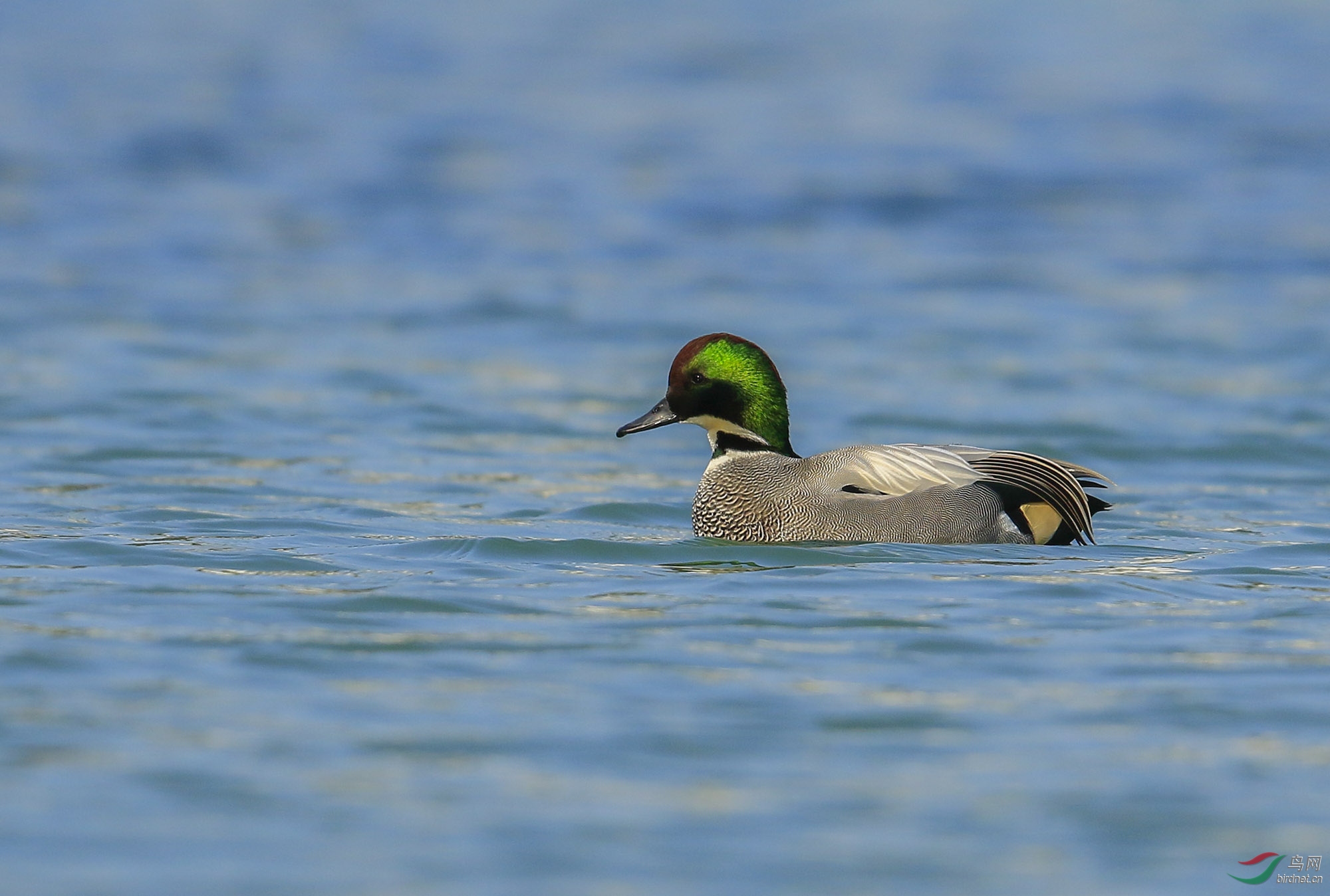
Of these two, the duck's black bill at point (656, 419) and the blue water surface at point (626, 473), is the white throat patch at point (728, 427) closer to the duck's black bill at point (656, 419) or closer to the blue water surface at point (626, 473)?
the duck's black bill at point (656, 419)

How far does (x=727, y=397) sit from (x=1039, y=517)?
1.56 m

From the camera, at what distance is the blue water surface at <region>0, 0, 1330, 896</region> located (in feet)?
17.4

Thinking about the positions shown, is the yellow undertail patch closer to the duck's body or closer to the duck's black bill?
the duck's body

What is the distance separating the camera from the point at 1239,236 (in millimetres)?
19219

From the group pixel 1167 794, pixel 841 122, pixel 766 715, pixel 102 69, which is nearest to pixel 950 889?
pixel 1167 794

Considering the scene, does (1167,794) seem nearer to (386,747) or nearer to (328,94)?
(386,747)

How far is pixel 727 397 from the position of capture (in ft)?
30.8

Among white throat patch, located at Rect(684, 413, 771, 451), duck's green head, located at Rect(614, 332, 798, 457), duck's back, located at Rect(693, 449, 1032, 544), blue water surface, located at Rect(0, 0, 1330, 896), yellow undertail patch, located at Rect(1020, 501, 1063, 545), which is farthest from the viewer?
white throat patch, located at Rect(684, 413, 771, 451)

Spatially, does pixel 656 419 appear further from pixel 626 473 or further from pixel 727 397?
pixel 626 473

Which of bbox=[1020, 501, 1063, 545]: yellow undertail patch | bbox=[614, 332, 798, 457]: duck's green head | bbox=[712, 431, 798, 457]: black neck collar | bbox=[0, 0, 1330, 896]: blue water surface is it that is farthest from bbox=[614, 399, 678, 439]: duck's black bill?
bbox=[1020, 501, 1063, 545]: yellow undertail patch

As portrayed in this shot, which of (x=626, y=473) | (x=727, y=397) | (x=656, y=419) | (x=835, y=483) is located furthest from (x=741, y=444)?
(x=626, y=473)

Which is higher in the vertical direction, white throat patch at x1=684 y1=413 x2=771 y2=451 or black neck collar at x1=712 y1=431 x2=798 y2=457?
white throat patch at x1=684 y1=413 x2=771 y2=451

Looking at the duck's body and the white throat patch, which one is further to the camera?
the white throat patch

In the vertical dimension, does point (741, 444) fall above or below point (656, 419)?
below
